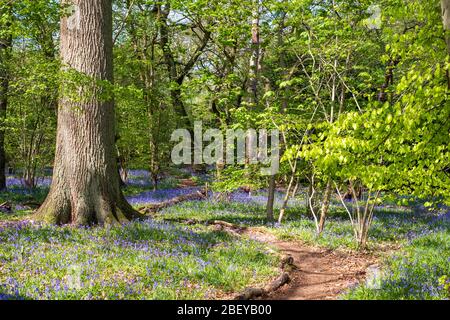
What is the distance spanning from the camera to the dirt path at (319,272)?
7.10 meters

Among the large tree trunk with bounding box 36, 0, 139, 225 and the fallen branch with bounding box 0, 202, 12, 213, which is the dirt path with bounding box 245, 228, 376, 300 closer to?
the large tree trunk with bounding box 36, 0, 139, 225

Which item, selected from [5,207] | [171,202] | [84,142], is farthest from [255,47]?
[5,207]

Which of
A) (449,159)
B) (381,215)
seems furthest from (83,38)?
(381,215)

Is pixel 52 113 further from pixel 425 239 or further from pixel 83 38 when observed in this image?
pixel 425 239

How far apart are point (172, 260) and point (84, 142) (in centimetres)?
421

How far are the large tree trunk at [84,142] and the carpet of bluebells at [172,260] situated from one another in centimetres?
→ 67

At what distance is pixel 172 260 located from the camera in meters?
7.38

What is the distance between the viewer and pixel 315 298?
6879mm

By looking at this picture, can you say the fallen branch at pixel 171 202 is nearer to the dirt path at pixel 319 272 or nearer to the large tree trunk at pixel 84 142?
the large tree trunk at pixel 84 142

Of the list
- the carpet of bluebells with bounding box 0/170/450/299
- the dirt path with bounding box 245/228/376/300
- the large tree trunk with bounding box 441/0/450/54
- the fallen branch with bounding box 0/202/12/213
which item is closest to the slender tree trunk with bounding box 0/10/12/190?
the fallen branch with bounding box 0/202/12/213

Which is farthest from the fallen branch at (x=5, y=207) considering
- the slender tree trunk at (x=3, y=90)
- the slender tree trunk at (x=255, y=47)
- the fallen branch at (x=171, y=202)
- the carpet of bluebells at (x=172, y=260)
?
the slender tree trunk at (x=255, y=47)

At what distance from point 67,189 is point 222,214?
19.8 ft

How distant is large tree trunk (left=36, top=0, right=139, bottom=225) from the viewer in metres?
9.72
